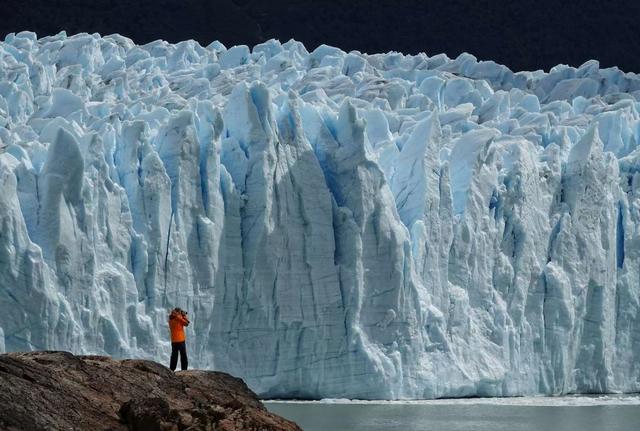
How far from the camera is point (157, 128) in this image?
16984 millimetres

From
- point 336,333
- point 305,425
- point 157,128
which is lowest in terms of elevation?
point 305,425

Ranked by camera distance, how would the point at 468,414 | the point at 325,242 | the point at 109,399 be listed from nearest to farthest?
the point at 109,399 < the point at 468,414 < the point at 325,242

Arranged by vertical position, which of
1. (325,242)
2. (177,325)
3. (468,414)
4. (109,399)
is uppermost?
(325,242)

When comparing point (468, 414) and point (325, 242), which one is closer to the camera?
point (468, 414)

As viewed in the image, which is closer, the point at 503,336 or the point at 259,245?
the point at 259,245

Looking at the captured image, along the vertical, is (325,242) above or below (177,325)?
above

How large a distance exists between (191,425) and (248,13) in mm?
34987

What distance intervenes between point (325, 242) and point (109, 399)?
333 inches

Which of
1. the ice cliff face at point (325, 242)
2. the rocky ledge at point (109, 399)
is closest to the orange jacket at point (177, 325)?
A: the rocky ledge at point (109, 399)

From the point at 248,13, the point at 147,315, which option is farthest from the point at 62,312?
the point at 248,13

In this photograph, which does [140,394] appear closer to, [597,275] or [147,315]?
[147,315]

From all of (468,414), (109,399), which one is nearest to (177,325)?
(109,399)

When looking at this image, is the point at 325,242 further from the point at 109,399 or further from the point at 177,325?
the point at 109,399

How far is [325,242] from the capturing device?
16.2 metres
